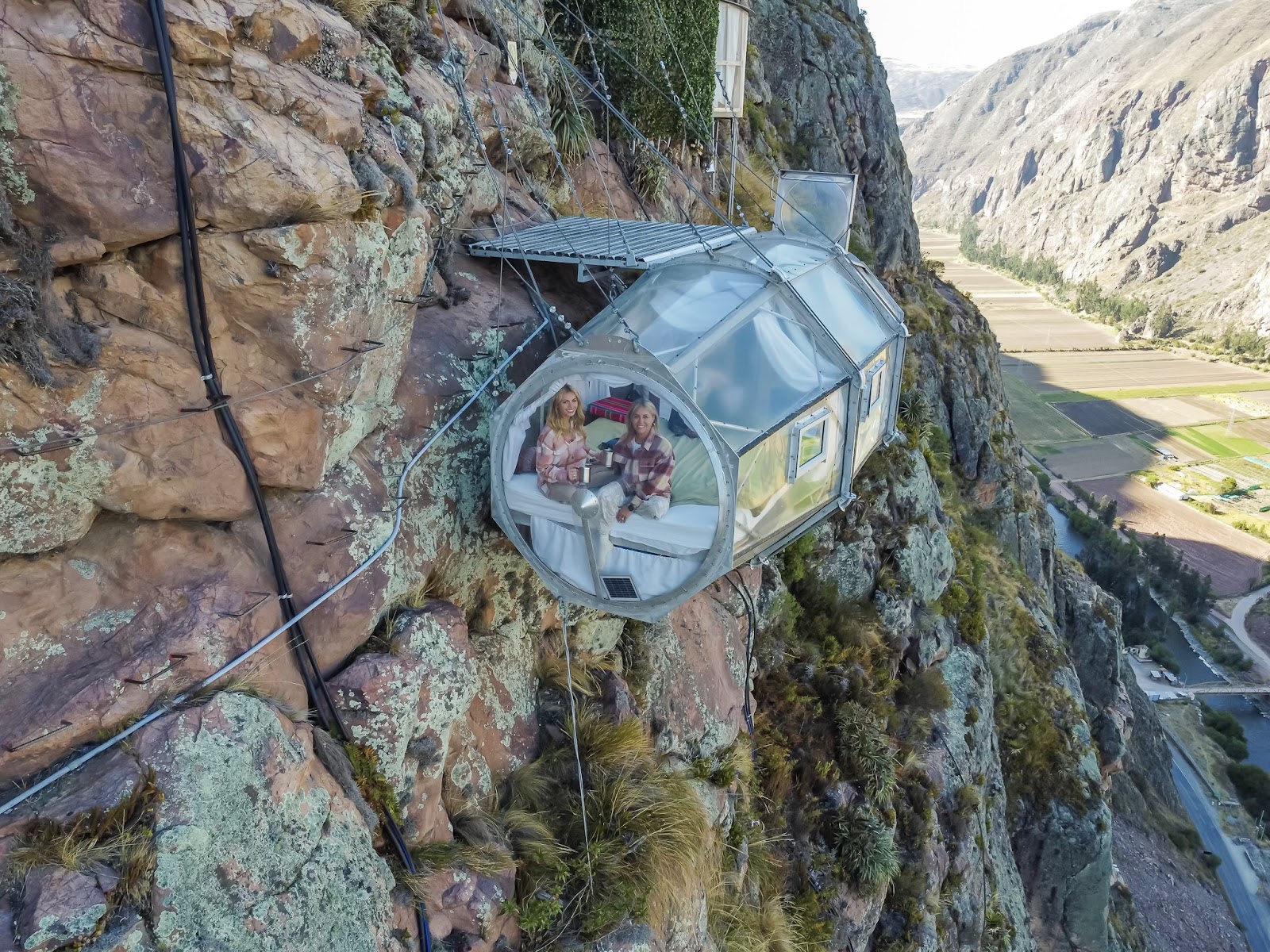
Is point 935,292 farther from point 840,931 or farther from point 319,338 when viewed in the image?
point 319,338

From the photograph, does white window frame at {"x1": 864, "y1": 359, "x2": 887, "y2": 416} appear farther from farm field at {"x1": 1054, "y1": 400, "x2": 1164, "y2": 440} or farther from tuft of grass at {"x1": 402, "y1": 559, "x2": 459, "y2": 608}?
farm field at {"x1": 1054, "y1": 400, "x2": 1164, "y2": 440}

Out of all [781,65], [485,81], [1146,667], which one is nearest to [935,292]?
[781,65]

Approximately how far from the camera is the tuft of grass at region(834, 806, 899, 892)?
30.0 feet

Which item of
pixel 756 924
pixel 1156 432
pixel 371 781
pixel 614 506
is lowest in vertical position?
pixel 1156 432

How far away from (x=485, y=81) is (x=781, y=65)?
21478 mm

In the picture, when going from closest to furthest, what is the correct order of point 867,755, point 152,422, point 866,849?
point 152,422 → point 866,849 → point 867,755

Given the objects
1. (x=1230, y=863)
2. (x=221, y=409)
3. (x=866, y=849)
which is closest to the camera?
(x=221, y=409)

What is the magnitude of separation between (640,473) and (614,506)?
306mm

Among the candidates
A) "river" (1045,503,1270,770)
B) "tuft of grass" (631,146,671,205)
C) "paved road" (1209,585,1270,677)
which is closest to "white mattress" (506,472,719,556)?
"tuft of grass" (631,146,671,205)

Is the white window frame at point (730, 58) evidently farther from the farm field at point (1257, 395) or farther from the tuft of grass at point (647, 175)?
the farm field at point (1257, 395)

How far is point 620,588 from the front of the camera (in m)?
5.65

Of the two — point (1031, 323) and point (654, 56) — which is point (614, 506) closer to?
point (654, 56)

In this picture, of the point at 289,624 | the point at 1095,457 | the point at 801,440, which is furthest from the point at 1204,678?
the point at 289,624

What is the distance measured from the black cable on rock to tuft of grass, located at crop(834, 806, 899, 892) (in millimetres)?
6354
